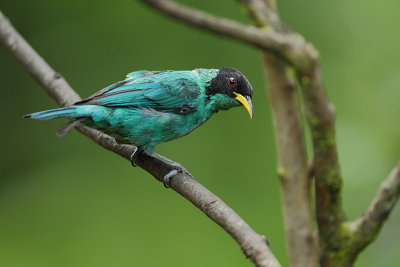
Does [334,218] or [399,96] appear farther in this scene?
[399,96]

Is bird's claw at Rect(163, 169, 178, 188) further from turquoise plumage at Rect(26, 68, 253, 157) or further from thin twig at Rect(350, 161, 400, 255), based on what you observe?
thin twig at Rect(350, 161, 400, 255)

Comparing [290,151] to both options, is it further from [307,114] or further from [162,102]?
[162,102]

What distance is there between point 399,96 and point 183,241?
2156mm

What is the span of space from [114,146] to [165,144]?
4.69 feet

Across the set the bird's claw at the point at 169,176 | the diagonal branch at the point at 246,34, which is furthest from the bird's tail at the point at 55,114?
the diagonal branch at the point at 246,34

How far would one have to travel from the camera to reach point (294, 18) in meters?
5.48

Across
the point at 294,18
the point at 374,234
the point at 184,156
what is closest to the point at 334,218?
the point at 374,234

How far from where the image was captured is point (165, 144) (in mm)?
5500

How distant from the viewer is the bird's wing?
405 cm

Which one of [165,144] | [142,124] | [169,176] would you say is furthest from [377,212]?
[165,144]

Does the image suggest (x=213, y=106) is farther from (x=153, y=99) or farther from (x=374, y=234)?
(x=374, y=234)

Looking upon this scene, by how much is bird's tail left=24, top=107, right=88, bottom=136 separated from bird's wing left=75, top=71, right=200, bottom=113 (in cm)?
33

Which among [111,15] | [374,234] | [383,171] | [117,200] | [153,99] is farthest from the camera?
[111,15]

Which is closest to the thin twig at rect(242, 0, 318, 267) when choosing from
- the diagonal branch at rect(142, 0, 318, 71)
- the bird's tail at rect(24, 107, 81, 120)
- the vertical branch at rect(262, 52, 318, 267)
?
the vertical branch at rect(262, 52, 318, 267)
